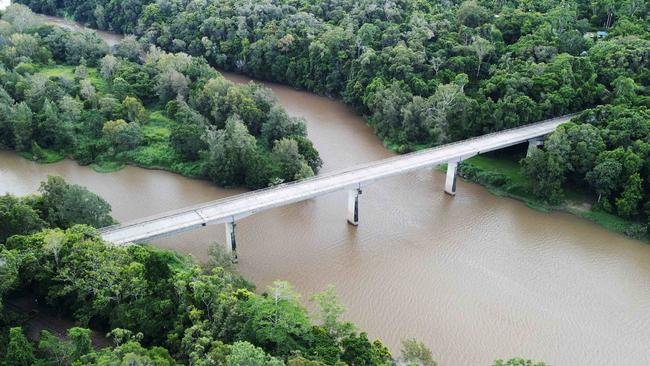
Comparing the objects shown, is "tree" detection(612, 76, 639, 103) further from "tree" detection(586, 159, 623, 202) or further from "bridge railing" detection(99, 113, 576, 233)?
"tree" detection(586, 159, 623, 202)

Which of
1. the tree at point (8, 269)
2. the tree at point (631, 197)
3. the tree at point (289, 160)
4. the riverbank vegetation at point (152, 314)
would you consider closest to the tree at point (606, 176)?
the tree at point (631, 197)

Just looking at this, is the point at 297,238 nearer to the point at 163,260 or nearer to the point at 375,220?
the point at 375,220

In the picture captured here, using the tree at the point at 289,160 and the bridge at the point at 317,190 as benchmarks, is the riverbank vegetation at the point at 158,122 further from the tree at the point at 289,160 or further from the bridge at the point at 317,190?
the bridge at the point at 317,190

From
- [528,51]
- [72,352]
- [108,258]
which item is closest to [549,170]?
[528,51]

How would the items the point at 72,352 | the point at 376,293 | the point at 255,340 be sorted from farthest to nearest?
the point at 376,293
the point at 255,340
the point at 72,352

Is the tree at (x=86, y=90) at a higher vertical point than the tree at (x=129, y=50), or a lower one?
lower

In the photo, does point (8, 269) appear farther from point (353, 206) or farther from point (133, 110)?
point (133, 110)
